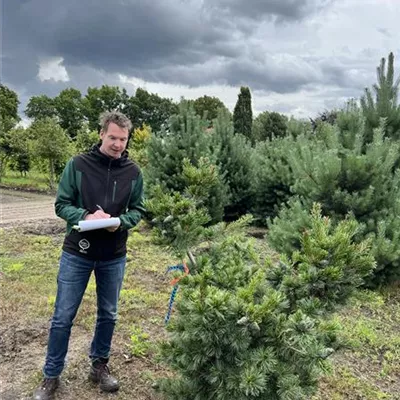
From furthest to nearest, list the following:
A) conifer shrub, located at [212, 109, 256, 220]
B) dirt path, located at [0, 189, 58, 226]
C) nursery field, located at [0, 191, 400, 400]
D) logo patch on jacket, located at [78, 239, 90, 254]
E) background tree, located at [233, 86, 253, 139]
Answer: background tree, located at [233, 86, 253, 139] < dirt path, located at [0, 189, 58, 226] < conifer shrub, located at [212, 109, 256, 220] < nursery field, located at [0, 191, 400, 400] < logo patch on jacket, located at [78, 239, 90, 254]

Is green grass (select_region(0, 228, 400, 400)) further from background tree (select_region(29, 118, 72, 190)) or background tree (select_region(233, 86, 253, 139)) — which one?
background tree (select_region(233, 86, 253, 139))

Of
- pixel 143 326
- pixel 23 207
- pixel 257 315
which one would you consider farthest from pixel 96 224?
pixel 23 207

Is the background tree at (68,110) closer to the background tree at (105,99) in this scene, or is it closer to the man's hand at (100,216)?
the background tree at (105,99)

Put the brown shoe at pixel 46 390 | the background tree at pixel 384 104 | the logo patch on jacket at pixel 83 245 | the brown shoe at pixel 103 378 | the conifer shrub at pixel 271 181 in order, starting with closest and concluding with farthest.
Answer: the logo patch on jacket at pixel 83 245
the brown shoe at pixel 46 390
the brown shoe at pixel 103 378
the background tree at pixel 384 104
the conifer shrub at pixel 271 181

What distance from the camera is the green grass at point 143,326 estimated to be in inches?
132

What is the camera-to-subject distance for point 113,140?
2.90 meters

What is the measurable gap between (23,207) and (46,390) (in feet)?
39.7

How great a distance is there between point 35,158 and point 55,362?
18299 mm

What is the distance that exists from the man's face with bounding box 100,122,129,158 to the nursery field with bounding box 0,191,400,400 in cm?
62

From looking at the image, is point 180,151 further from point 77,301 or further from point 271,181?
point 77,301

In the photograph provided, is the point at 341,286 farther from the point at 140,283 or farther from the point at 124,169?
the point at 140,283

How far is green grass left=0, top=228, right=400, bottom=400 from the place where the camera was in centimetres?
335

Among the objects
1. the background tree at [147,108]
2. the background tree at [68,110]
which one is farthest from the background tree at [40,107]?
the background tree at [147,108]

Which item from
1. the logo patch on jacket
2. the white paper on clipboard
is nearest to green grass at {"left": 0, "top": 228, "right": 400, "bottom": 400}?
the white paper on clipboard
